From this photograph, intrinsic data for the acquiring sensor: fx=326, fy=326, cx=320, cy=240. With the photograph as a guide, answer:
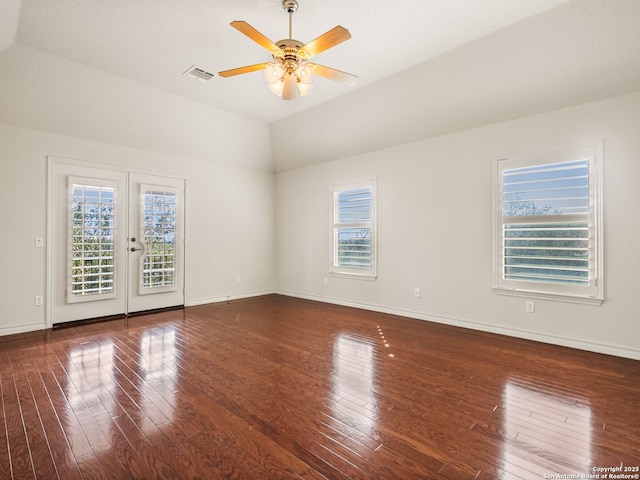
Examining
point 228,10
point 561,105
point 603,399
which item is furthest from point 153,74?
point 603,399

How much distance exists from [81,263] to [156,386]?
2.74 meters

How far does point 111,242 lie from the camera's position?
4555mm

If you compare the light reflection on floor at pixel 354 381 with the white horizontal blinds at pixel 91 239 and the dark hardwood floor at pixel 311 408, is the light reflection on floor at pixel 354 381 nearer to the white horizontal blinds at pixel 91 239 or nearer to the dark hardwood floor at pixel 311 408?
the dark hardwood floor at pixel 311 408

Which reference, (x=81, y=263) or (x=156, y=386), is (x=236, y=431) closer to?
(x=156, y=386)

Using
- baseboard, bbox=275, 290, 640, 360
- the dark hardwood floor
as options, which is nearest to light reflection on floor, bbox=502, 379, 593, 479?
the dark hardwood floor

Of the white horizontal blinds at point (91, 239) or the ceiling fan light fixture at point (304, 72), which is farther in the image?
the white horizontal blinds at point (91, 239)

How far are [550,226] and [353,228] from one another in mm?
2740

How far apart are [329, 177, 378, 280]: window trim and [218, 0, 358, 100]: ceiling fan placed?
7.95 ft

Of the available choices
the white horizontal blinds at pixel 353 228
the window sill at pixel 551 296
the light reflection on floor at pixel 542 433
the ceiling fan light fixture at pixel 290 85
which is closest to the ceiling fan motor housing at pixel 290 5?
the ceiling fan light fixture at pixel 290 85

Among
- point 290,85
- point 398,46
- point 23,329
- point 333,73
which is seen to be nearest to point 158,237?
point 23,329

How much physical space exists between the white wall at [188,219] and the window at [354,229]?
5.43ft

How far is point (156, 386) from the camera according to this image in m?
2.50

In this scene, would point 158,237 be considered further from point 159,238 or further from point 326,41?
point 326,41

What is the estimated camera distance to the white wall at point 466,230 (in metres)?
3.17
